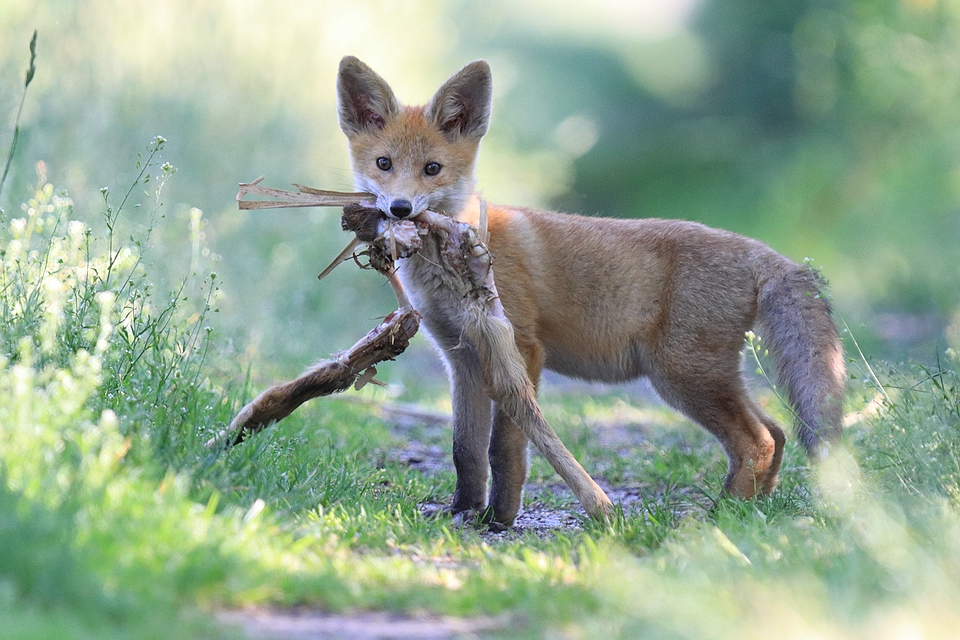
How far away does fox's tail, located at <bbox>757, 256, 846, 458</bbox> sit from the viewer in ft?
13.4

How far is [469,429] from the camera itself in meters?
4.71

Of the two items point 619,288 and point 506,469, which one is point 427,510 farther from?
point 619,288

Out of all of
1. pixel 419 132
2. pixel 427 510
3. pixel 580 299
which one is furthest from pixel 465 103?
pixel 427 510

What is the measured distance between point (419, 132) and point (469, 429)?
163 cm

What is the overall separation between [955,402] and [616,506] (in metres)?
1.46

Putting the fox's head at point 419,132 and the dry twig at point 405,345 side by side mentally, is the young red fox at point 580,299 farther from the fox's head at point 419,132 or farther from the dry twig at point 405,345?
the dry twig at point 405,345

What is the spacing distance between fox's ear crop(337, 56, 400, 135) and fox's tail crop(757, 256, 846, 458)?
222 cm

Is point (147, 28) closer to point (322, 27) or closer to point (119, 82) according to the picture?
point (119, 82)

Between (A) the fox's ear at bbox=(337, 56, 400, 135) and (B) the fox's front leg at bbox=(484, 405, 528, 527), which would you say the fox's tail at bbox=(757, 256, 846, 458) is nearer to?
(B) the fox's front leg at bbox=(484, 405, 528, 527)

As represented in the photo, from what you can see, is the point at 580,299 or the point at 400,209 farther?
the point at 580,299

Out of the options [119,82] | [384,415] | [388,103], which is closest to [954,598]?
[388,103]

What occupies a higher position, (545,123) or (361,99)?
(545,123)

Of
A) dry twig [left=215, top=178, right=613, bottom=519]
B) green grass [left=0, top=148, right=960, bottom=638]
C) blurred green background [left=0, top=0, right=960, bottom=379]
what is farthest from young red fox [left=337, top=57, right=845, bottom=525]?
blurred green background [left=0, top=0, right=960, bottom=379]

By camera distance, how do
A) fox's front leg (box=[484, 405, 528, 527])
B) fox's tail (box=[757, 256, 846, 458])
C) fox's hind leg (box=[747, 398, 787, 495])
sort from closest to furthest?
fox's tail (box=[757, 256, 846, 458]) → fox's front leg (box=[484, 405, 528, 527]) → fox's hind leg (box=[747, 398, 787, 495])
